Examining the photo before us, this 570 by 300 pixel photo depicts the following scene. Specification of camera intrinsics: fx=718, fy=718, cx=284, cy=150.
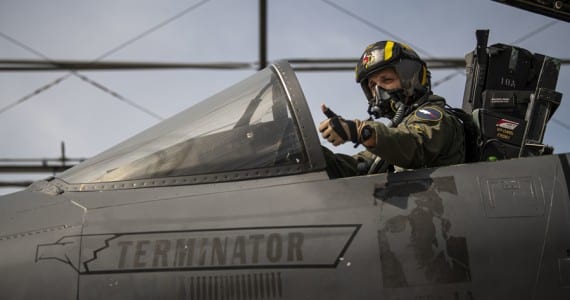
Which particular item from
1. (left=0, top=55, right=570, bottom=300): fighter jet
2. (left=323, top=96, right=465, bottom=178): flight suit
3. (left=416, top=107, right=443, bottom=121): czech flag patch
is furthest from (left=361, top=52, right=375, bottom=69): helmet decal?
(left=0, top=55, right=570, bottom=300): fighter jet

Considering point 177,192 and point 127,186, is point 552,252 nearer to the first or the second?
point 177,192

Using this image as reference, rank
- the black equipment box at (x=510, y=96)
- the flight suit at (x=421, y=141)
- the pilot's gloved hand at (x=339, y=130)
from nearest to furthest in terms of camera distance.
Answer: the pilot's gloved hand at (x=339, y=130) < the flight suit at (x=421, y=141) < the black equipment box at (x=510, y=96)

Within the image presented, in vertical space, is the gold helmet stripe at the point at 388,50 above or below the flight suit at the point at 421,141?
above

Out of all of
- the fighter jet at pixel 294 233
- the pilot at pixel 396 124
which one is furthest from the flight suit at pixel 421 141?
the fighter jet at pixel 294 233

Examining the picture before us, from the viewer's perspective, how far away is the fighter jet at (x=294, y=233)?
10.6 ft

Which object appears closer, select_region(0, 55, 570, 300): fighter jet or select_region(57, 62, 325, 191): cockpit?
select_region(0, 55, 570, 300): fighter jet

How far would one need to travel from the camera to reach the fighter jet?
10.6ft

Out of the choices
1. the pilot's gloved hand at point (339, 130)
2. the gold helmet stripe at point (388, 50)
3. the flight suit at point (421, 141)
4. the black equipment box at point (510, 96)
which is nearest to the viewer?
the pilot's gloved hand at point (339, 130)

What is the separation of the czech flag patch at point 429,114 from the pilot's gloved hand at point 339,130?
1.87ft

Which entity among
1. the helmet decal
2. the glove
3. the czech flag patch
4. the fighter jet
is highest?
the helmet decal

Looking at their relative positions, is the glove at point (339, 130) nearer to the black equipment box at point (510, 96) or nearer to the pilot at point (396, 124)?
the pilot at point (396, 124)

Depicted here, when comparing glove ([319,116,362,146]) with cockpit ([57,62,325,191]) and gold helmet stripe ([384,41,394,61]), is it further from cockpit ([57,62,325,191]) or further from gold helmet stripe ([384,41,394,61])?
gold helmet stripe ([384,41,394,61])

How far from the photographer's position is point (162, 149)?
12.4 ft

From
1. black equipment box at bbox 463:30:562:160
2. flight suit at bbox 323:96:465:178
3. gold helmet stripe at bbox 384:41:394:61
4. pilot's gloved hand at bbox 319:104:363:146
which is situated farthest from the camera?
gold helmet stripe at bbox 384:41:394:61
